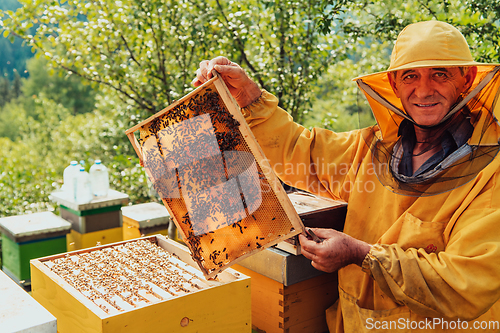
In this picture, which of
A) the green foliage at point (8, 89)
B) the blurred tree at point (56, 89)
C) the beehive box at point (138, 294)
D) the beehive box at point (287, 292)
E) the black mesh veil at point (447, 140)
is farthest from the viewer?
the green foliage at point (8, 89)

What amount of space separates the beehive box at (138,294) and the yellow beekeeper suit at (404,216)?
26.6 inches

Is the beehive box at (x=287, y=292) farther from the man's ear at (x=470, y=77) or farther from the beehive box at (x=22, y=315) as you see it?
the man's ear at (x=470, y=77)

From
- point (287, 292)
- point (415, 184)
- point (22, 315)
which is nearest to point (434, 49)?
point (415, 184)

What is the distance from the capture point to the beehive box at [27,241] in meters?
3.16

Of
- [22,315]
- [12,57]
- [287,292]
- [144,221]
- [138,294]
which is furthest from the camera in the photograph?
[12,57]

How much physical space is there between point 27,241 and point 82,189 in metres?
0.75

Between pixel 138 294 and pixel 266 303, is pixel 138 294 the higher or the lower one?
the higher one

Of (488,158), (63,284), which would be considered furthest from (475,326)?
(63,284)

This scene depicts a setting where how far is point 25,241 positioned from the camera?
3150mm

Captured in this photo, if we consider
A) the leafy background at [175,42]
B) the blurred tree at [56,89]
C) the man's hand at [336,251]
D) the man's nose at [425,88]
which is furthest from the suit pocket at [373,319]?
the blurred tree at [56,89]

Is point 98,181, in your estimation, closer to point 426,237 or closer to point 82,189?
point 82,189

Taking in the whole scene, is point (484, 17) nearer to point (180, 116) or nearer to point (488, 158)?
point (488, 158)

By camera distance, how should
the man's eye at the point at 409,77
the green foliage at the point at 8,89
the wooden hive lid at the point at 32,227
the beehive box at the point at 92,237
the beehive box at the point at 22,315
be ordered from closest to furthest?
the beehive box at the point at 22,315 → the man's eye at the point at 409,77 → the wooden hive lid at the point at 32,227 → the beehive box at the point at 92,237 → the green foliage at the point at 8,89

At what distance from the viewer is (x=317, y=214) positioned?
2154mm
